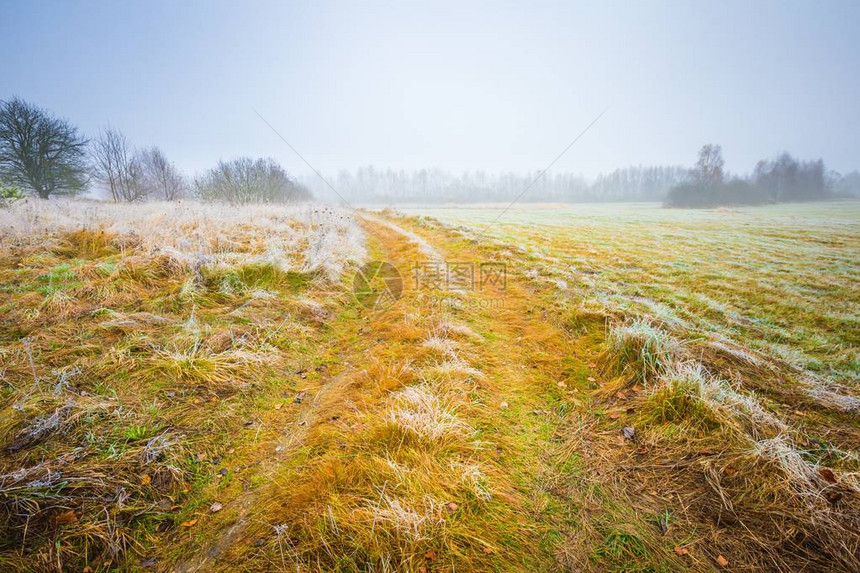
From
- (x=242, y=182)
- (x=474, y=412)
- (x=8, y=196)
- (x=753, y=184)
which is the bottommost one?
(x=474, y=412)

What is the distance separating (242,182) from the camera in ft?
106

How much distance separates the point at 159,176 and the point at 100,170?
569cm

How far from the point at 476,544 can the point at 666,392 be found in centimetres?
229

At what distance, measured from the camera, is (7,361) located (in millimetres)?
2904

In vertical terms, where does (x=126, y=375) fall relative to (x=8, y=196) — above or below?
below

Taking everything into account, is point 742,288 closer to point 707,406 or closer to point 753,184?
point 707,406

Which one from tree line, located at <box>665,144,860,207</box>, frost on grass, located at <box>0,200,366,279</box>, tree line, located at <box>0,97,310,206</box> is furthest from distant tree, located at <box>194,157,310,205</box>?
tree line, located at <box>665,144,860,207</box>

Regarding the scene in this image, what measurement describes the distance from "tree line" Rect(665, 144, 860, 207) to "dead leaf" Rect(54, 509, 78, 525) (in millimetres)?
74175

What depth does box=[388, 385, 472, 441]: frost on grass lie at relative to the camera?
248 centimetres

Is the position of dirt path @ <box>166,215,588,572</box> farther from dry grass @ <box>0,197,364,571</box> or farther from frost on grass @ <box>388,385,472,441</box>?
dry grass @ <box>0,197,364,571</box>

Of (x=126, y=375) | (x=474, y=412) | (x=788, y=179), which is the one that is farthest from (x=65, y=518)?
(x=788, y=179)

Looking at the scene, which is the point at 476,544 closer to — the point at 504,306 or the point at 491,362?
the point at 491,362

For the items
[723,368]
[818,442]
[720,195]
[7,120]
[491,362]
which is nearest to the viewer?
[818,442]

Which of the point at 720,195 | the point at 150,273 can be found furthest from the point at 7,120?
the point at 720,195
